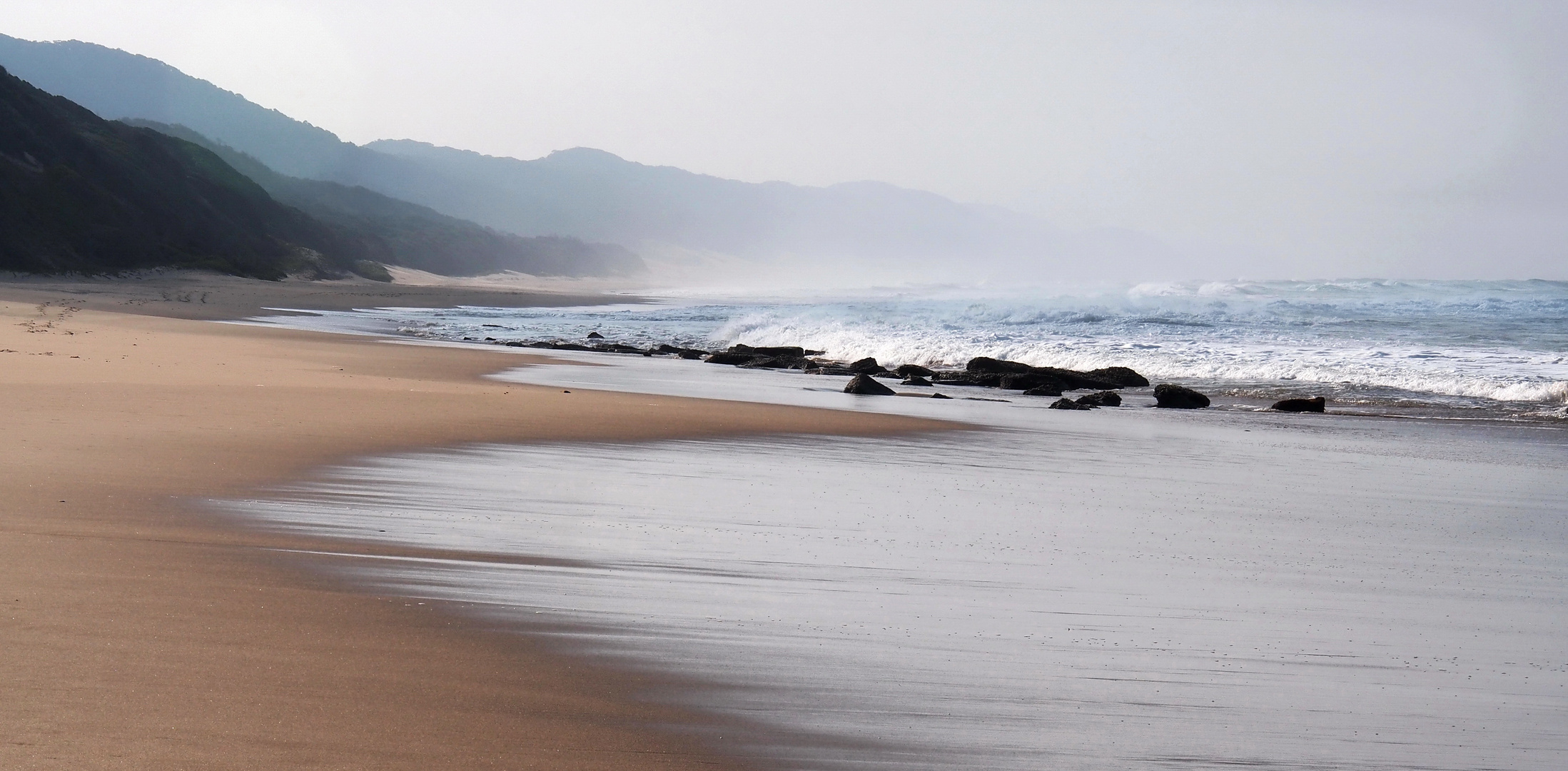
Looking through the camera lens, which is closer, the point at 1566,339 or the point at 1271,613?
the point at 1271,613

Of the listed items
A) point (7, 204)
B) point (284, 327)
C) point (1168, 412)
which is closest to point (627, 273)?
point (7, 204)

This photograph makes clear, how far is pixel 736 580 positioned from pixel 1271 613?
2.01m

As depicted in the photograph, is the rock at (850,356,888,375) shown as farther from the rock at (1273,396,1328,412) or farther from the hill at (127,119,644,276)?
the hill at (127,119,644,276)

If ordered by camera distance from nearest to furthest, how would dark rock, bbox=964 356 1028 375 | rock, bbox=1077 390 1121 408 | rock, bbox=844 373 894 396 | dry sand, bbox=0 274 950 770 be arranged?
dry sand, bbox=0 274 950 770 < rock, bbox=1077 390 1121 408 < rock, bbox=844 373 894 396 < dark rock, bbox=964 356 1028 375

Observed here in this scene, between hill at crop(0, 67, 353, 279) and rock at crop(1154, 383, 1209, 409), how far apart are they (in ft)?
135

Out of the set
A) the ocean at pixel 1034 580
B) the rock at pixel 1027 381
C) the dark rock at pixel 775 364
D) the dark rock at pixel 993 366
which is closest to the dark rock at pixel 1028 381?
the rock at pixel 1027 381

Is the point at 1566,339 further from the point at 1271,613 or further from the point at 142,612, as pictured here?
the point at 142,612

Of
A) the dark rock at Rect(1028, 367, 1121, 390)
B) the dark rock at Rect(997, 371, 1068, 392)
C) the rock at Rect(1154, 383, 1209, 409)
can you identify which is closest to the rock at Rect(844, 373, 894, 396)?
the dark rock at Rect(997, 371, 1068, 392)

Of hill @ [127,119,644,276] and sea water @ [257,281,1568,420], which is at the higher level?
hill @ [127,119,644,276]

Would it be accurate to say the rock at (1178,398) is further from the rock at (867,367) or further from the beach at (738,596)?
the rock at (867,367)

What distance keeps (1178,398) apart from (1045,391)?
213 centimetres

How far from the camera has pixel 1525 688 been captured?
359cm

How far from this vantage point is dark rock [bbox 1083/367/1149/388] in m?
16.7

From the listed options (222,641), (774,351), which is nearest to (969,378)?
(774,351)
